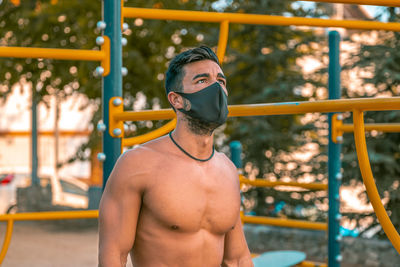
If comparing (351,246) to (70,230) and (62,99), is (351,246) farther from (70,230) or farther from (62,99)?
(62,99)

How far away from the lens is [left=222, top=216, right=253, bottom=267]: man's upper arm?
1631 mm

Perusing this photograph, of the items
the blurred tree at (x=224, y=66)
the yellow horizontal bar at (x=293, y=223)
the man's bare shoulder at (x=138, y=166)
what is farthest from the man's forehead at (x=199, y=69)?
the blurred tree at (x=224, y=66)

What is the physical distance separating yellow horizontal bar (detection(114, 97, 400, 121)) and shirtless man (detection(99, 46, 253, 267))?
24 centimetres

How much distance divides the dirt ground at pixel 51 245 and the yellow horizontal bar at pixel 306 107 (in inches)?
173

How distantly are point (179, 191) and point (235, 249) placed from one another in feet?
1.00

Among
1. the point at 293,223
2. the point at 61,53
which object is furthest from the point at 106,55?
the point at 293,223

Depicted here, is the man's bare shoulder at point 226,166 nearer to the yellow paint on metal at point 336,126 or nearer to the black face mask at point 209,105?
the black face mask at point 209,105

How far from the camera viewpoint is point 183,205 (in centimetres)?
146

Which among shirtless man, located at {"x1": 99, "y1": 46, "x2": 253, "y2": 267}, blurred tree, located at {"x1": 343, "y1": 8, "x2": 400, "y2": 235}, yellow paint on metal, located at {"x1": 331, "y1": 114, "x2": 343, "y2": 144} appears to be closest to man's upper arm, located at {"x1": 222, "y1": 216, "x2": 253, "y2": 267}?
shirtless man, located at {"x1": 99, "y1": 46, "x2": 253, "y2": 267}

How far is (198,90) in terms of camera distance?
1.50 metres

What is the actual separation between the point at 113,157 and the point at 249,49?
656 cm

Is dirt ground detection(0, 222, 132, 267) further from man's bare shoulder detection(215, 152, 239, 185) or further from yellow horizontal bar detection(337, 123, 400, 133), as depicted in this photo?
man's bare shoulder detection(215, 152, 239, 185)

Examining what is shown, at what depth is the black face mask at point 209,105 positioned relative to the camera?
4.85 feet

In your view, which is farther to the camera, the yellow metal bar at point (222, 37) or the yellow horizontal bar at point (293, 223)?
the yellow horizontal bar at point (293, 223)
